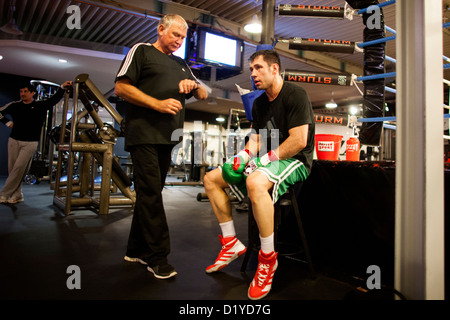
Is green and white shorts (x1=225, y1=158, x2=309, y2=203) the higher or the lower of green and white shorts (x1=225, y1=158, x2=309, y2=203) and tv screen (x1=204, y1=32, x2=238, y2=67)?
the lower

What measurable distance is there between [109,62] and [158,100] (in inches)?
288

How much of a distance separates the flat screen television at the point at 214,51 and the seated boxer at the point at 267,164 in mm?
4084

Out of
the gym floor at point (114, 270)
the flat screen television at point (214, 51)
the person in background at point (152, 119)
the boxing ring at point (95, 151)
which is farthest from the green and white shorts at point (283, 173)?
the flat screen television at point (214, 51)

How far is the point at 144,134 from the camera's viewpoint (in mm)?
1798

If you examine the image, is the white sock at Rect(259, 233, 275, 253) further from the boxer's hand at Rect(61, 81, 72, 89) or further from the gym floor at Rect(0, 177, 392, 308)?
the boxer's hand at Rect(61, 81, 72, 89)

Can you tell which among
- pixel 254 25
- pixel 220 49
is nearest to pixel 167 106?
pixel 254 25

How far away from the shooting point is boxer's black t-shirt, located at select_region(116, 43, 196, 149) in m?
1.80

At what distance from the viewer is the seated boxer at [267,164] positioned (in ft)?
5.30

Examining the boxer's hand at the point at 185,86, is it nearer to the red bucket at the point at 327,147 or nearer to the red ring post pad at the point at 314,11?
the red bucket at the point at 327,147

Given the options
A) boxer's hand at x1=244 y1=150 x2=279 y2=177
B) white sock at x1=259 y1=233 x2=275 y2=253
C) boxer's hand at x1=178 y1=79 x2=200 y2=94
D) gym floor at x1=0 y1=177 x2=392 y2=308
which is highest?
boxer's hand at x1=178 y1=79 x2=200 y2=94

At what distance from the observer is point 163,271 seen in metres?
1.71

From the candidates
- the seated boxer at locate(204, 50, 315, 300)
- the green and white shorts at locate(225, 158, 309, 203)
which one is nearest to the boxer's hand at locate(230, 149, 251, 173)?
the seated boxer at locate(204, 50, 315, 300)

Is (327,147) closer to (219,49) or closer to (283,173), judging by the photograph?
(283,173)
